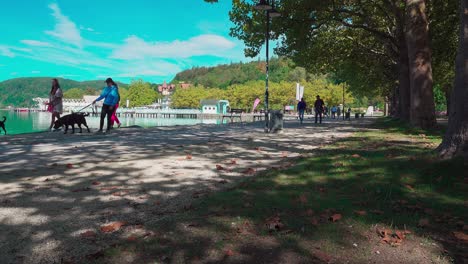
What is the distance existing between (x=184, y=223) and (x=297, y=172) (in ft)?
9.21

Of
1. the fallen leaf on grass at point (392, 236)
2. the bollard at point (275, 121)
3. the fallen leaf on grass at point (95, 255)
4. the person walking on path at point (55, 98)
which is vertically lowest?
the fallen leaf on grass at point (95, 255)

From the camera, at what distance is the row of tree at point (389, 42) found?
6.25 metres

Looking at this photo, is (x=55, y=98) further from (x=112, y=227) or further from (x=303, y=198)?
(x=303, y=198)

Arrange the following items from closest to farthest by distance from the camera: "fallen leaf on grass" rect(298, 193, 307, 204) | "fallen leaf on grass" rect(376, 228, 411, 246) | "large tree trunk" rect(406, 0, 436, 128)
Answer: "fallen leaf on grass" rect(376, 228, 411, 246) → "fallen leaf on grass" rect(298, 193, 307, 204) → "large tree trunk" rect(406, 0, 436, 128)

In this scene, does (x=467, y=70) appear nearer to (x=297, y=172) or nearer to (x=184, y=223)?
(x=297, y=172)

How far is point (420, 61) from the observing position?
1449 cm

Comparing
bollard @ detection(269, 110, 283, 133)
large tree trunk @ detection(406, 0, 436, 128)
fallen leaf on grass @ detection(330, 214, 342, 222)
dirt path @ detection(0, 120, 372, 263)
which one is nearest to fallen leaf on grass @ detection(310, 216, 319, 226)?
fallen leaf on grass @ detection(330, 214, 342, 222)

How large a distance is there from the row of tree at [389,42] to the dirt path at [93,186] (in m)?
3.69

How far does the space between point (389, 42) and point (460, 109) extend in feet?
58.7

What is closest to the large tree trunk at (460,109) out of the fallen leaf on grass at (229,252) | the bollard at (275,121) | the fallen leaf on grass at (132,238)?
the fallen leaf on grass at (229,252)

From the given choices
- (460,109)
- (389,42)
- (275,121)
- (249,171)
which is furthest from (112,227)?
(389,42)

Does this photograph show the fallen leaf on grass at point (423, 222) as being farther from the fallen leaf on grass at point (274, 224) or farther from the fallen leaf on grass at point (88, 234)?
the fallen leaf on grass at point (88, 234)

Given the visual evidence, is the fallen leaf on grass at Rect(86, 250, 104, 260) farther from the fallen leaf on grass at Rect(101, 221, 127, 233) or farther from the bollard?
the bollard

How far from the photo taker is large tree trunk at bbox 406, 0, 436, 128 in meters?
14.4
